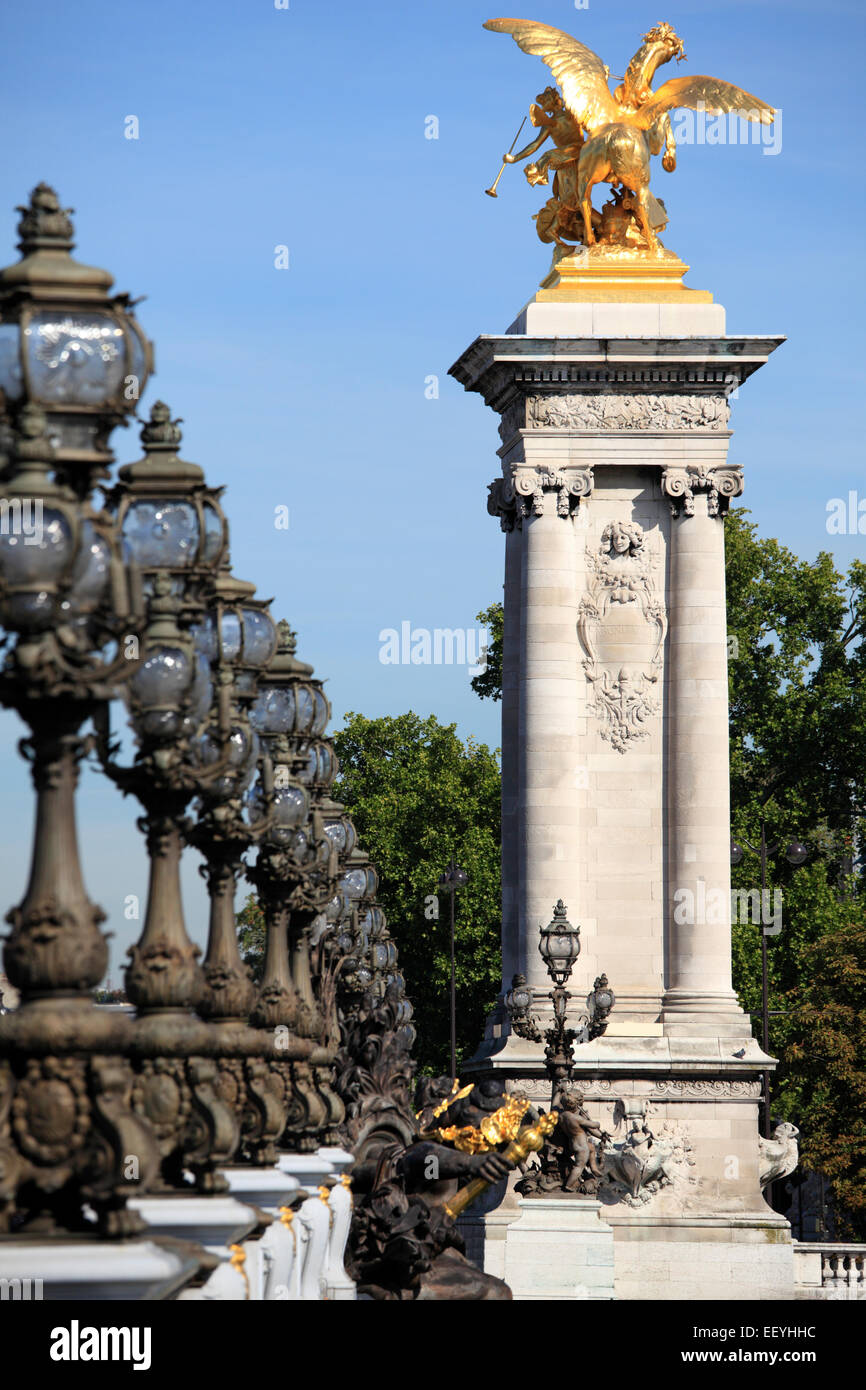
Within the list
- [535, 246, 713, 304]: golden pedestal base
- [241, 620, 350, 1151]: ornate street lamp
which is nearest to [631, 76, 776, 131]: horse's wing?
[535, 246, 713, 304]: golden pedestal base

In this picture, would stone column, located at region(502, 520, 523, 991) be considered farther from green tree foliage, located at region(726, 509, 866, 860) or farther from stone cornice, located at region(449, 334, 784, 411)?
green tree foliage, located at region(726, 509, 866, 860)

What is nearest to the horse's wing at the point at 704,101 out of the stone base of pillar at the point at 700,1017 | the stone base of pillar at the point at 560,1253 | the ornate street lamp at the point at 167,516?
the stone base of pillar at the point at 700,1017

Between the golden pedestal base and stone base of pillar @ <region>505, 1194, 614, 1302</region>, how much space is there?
1586cm

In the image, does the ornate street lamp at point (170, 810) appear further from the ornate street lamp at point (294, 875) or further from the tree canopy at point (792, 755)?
the tree canopy at point (792, 755)

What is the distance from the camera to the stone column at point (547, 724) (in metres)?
42.6

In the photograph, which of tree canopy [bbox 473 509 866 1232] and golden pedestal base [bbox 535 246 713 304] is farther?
tree canopy [bbox 473 509 866 1232]

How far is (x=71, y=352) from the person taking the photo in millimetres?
11445

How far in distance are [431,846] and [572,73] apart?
31241 mm

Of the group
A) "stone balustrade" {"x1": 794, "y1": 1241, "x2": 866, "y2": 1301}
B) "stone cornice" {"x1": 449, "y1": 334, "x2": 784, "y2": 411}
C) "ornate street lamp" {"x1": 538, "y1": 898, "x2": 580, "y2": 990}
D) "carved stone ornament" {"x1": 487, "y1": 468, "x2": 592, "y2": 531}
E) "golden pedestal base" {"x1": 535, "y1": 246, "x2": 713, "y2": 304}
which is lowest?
"stone balustrade" {"x1": 794, "y1": 1241, "x2": 866, "y2": 1301}

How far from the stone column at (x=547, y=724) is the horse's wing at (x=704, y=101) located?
A: 779 cm

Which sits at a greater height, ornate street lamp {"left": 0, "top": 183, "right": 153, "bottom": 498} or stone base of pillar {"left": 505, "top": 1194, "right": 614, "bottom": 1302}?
ornate street lamp {"left": 0, "top": 183, "right": 153, "bottom": 498}

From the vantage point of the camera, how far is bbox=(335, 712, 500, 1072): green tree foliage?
72.1 m

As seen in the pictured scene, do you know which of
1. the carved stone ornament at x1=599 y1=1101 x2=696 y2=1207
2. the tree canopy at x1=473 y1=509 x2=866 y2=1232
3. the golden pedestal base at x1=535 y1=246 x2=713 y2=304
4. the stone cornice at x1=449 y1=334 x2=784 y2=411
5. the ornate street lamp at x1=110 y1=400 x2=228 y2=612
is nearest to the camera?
the ornate street lamp at x1=110 y1=400 x2=228 y2=612

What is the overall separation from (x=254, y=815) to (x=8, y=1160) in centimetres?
725
